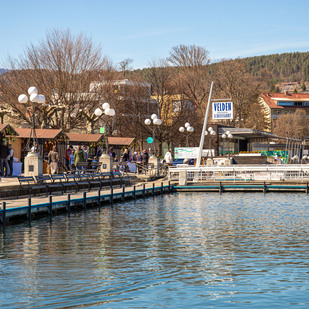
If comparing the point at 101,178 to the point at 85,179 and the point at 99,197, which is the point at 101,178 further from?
the point at 99,197

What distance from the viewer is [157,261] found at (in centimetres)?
1391

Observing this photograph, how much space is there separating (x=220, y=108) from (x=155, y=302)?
29.3m

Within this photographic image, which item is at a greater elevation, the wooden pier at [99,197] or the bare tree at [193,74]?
the bare tree at [193,74]

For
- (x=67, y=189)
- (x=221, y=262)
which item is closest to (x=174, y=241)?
(x=221, y=262)

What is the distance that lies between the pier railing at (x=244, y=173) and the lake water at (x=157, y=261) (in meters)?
13.8

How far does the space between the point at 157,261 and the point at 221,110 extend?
25794 millimetres

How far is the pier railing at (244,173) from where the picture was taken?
37.7 meters

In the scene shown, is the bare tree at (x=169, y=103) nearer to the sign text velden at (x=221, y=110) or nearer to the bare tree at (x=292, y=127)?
the sign text velden at (x=221, y=110)

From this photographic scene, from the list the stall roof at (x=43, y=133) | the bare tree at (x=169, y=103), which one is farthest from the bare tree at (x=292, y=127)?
the stall roof at (x=43, y=133)

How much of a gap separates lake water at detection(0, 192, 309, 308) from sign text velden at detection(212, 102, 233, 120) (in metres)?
15.0

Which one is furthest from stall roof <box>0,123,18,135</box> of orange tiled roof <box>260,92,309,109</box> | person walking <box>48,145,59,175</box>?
orange tiled roof <box>260,92,309,109</box>

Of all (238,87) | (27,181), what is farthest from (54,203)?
(238,87)

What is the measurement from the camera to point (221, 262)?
13.8 metres

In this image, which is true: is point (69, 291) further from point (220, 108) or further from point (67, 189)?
point (220, 108)
